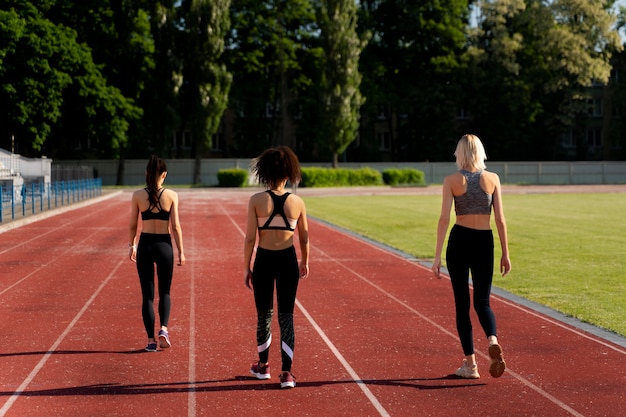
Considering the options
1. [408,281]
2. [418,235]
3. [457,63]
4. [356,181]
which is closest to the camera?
[408,281]

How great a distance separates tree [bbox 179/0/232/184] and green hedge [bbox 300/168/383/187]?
26.2ft

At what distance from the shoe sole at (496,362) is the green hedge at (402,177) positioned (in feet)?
190

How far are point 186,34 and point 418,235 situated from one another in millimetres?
45700

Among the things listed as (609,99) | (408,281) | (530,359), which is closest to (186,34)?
(609,99)

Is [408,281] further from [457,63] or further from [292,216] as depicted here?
[457,63]

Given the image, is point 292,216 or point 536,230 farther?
point 536,230

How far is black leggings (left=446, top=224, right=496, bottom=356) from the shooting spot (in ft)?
22.5

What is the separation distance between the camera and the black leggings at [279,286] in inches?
260

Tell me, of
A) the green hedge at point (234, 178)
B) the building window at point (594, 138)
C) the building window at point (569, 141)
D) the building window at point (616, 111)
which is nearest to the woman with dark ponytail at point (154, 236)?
the green hedge at point (234, 178)

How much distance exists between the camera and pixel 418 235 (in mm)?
22109

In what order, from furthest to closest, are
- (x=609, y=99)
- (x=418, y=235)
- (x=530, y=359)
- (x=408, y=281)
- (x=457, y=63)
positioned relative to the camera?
(x=609, y=99) → (x=457, y=63) → (x=418, y=235) → (x=408, y=281) → (x=530, y=359)

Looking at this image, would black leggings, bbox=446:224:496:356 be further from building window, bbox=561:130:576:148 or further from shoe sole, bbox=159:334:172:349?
building window, bbox=561:130:576:148

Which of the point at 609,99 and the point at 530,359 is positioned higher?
the point at 609,99

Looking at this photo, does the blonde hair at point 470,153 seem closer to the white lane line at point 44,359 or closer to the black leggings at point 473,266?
the black leggings at point 473,266
